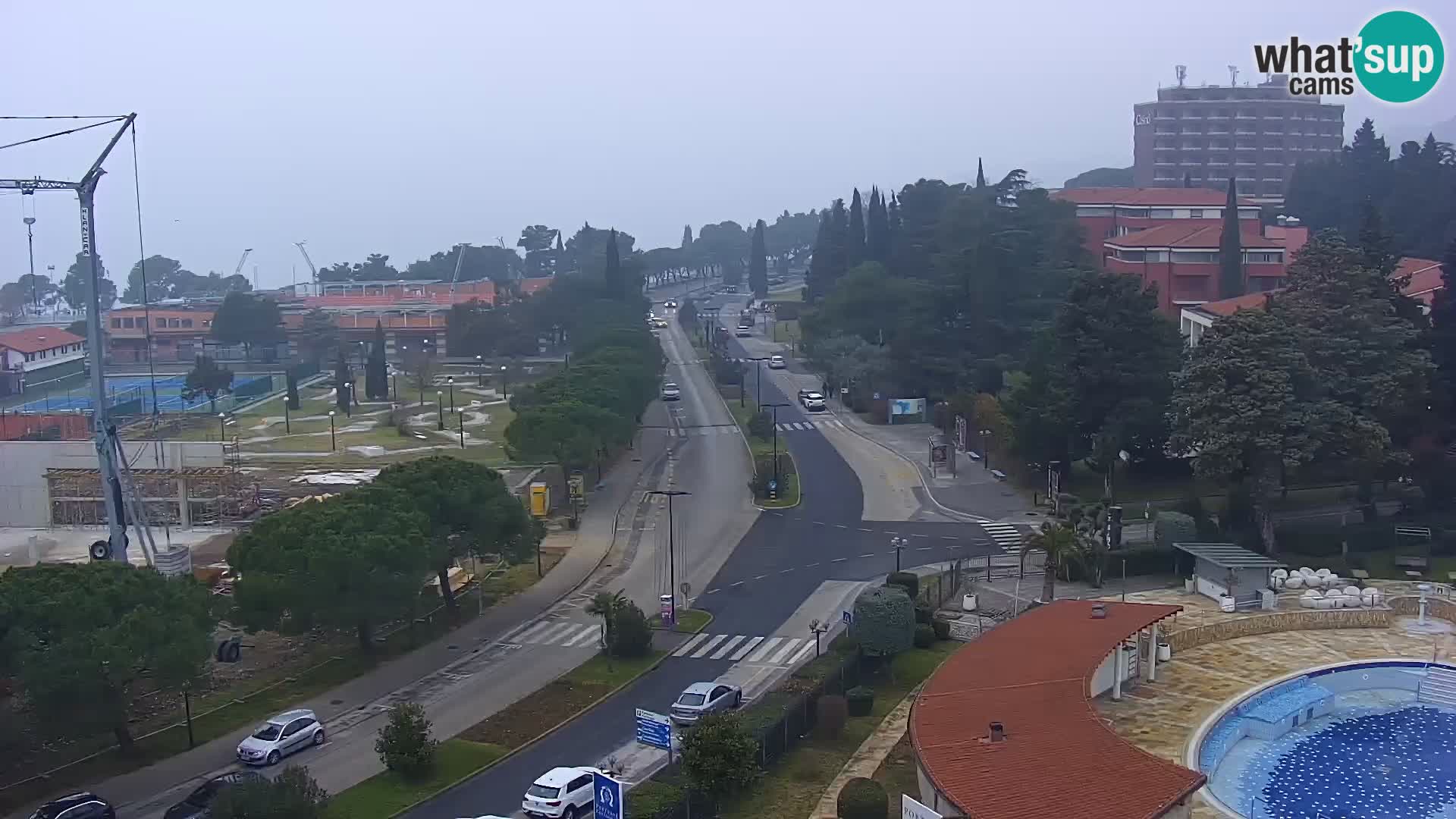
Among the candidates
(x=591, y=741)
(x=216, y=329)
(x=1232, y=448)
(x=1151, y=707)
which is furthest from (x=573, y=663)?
(x=216, y=329)

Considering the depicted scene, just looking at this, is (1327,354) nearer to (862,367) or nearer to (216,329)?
(862,367)

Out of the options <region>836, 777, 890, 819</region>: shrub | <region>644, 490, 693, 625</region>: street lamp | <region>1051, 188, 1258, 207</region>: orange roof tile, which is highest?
<region>1051, 188, 1258, 207</region>: orange roof tile

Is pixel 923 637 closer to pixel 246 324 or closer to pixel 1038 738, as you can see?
pixel 1038 738

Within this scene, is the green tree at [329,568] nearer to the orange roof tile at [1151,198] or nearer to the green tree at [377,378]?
the green tree at [377,378]

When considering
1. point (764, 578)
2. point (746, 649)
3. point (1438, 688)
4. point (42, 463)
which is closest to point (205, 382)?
point (42, 463)

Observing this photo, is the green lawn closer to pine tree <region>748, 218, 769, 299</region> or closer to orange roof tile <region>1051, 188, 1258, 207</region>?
orange roof tile <region>1051, 188, 1258, 207</region>

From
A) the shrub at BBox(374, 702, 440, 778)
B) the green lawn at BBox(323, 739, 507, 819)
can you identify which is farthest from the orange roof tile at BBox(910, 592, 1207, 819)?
the shrub at BBox(374, 702, 440, 778)

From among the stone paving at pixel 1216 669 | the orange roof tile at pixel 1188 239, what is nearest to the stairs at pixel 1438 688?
the stone paving at pixel 1216 669
